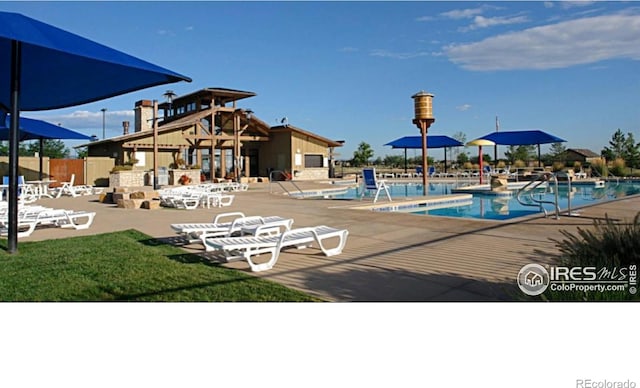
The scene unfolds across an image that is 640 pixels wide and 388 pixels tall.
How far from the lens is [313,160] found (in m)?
27.9

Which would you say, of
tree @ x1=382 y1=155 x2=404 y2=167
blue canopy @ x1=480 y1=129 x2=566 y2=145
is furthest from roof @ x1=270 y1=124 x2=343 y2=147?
tree @ x1=382 y1=155 x2=404 y2=167

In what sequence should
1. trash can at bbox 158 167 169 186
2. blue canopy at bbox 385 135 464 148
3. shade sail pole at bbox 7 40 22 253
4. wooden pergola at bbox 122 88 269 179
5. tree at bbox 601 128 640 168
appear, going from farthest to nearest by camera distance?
1. tree at bbox 601 128 640 168
2. blue canopy at bbox 385 135 464 148
3. wooden pergola at bbox 122 88 269 179
4. trash can at bbox 158 167 169 186
5. shade sail pole at bbox 7 40 22 253

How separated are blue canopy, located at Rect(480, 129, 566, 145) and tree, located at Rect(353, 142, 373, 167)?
17252 millimetres

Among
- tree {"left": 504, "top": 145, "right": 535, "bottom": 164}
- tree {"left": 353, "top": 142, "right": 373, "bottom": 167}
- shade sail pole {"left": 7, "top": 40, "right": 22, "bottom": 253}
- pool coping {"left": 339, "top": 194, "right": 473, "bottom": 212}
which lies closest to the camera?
shade sail pole {"left": 7, "top": 40, "right": 22, "bottom": 253}

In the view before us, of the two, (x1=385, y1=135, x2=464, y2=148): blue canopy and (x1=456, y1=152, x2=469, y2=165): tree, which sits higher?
(x1=385, y1=135, x2=464, y2=148): blue canopy

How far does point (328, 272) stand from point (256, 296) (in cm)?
88

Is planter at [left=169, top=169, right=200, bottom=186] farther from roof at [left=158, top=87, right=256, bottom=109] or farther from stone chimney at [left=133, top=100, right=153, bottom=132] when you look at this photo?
stone chimney at [left=133, top=100, right=153, bottom=132]

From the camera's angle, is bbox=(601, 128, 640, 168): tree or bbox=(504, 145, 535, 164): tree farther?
bbox=(504, 145, 535, 164): tree

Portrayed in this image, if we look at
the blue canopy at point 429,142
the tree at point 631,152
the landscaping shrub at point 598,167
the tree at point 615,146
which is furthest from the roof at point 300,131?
the tree at point 615,146

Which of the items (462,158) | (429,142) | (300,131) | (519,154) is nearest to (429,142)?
(429,142)

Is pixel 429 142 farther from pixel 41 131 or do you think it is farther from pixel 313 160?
pixel 41 131

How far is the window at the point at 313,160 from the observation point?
2745cm

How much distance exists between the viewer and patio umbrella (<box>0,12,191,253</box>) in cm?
437
